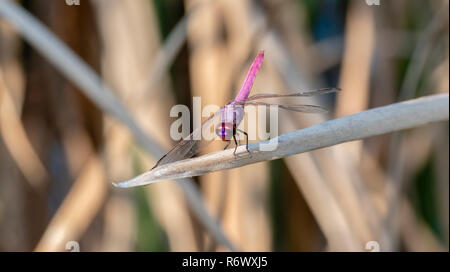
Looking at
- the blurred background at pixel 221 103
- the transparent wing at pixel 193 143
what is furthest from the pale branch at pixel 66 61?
the blurred background at pixel 221 103

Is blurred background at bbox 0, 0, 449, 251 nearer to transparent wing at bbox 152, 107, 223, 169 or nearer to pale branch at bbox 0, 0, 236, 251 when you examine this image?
pale branch at bbox 0, 0, 236, 251

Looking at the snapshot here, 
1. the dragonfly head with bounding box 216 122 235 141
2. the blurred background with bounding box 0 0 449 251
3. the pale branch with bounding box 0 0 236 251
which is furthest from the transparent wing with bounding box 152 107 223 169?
the blurred background with bounding box 0 0 449 251

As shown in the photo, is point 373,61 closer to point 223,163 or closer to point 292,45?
point 292,45

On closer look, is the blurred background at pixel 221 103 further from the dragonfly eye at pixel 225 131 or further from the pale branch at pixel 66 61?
the dragonfly eye at pixel 225 131

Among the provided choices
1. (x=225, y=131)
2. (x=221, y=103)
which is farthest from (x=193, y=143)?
(x=221, y=103)

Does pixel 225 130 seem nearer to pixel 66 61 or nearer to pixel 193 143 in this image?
pixel 193 143

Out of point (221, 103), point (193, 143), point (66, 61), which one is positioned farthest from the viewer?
point (221, 103)
